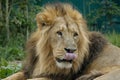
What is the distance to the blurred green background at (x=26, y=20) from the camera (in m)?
10.1

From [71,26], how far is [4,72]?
1.87 metres

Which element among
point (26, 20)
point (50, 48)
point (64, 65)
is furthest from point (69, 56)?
point (26, 20)

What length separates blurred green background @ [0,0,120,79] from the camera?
396 inches

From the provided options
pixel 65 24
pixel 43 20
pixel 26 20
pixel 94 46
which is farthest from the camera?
pixel 26 20

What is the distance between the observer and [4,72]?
635 cm

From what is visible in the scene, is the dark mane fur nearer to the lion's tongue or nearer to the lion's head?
the lion's head

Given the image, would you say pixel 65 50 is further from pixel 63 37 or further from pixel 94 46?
pixel 94 46

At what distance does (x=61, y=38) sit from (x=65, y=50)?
0.20 m

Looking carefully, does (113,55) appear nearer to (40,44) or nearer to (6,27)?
(40,44)

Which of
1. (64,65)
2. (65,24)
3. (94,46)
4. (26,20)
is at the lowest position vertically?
(64,65)

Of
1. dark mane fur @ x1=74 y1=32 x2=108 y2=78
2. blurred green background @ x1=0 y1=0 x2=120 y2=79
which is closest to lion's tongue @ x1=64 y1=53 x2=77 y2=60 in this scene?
dark mane fur @ x1=74 y1=32 x2=108 y2=78

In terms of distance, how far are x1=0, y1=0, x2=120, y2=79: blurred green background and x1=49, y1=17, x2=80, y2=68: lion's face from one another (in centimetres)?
397

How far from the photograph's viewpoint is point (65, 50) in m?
4.53

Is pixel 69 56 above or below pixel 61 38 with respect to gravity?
below
